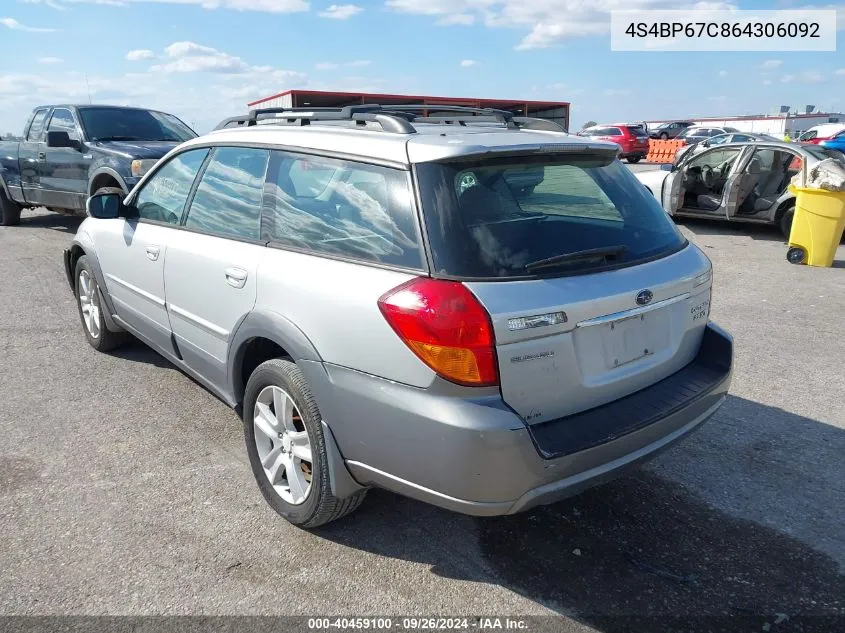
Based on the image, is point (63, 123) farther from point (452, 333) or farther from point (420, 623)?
point (420, 623)

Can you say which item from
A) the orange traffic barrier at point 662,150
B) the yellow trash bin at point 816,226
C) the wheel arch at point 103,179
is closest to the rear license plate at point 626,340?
the yellow trash bin at point 816,226

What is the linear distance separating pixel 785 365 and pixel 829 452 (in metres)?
1.49

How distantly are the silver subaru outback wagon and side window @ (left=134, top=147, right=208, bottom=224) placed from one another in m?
0.39

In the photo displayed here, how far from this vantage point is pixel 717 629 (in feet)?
8.14

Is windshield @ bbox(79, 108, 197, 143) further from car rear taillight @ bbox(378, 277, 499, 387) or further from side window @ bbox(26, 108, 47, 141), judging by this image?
car rear taillight @ bbox(378, 277, 499, 387)

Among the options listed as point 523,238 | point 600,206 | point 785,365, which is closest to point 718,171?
point 785,365

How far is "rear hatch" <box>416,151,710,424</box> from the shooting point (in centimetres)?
242

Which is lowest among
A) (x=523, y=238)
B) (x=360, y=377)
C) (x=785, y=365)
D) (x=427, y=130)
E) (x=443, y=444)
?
(x=785, y=365)

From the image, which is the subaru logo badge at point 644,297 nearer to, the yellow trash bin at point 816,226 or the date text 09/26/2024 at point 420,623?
the date text 09/26/2024 at point 420,623

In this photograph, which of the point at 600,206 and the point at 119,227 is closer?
the point at 600,206

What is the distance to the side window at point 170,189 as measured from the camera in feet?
13.0

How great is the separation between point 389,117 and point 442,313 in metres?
1.09

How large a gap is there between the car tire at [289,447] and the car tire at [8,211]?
11.1 meters

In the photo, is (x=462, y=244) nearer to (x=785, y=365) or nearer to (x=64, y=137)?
(x=785, y=365)
